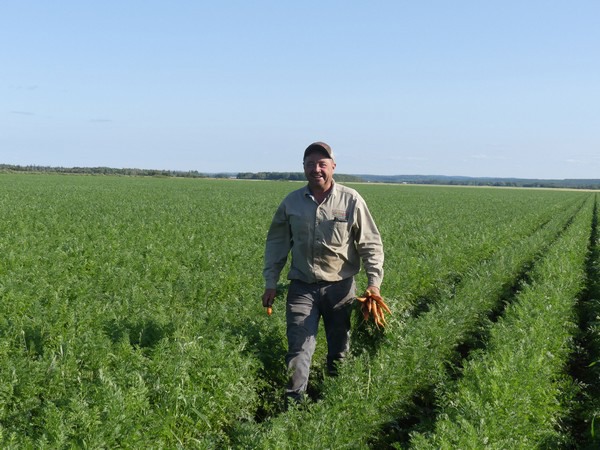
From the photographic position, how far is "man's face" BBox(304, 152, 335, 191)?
4.88m

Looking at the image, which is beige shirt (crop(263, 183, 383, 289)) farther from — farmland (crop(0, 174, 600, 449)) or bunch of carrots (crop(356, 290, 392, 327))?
farmland (crop(0, 174, 600, 449))

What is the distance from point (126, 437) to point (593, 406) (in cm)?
466

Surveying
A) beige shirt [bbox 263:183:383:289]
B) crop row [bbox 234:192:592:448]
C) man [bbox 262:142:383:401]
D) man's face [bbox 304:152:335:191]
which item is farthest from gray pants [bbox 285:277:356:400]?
man's face [bbox 304:152:335:191]

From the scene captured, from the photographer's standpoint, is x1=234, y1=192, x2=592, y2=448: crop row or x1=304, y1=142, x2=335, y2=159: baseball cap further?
x1=304, y1=142, x2=335, y2=159: baseball cap

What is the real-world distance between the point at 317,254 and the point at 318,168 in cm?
83

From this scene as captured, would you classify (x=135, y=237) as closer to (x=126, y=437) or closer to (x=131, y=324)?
(x=131, y=324)

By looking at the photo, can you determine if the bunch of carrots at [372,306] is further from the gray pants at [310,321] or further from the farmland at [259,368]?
the farmland at [259,368]

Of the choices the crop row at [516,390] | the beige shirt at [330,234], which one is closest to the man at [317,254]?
the beige shirt at [330,234]

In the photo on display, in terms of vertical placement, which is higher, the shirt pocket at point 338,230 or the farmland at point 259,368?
the shirt pocket at point 338,230

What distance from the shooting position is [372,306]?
531cm

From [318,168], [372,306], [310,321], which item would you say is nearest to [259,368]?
[310,321]

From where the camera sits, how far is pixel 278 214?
532 centimetres

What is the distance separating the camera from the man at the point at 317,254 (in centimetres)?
509

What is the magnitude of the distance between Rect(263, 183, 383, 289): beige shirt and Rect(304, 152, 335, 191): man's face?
0.17 m
